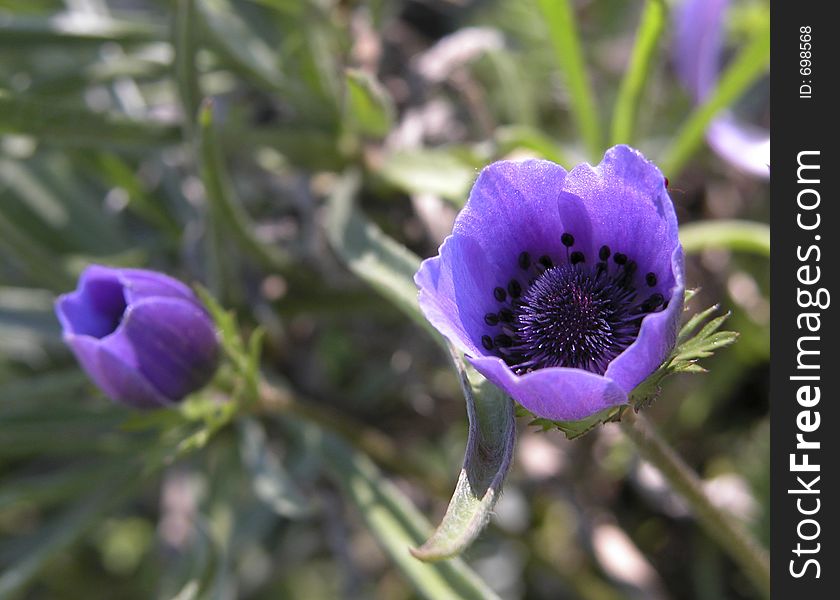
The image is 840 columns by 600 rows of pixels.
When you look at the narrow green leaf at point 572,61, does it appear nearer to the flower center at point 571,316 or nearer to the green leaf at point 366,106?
the green leaf at point 366,106

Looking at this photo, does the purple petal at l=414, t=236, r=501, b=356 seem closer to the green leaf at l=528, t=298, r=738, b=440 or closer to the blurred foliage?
the green leaf at l=528, t=298, r=738, b=440

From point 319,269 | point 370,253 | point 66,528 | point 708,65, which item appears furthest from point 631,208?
point 66,528

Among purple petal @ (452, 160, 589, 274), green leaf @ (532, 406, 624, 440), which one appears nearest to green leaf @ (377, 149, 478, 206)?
purple petal @ (452, 160, 589, 274)

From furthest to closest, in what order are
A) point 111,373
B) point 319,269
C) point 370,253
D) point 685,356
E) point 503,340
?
point 319,269 → point 370,253 → point 111,373 → point 503,340 → point 685,356

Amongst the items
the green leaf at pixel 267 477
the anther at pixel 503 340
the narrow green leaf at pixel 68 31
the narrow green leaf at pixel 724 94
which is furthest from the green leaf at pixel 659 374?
the narrow green leaf at pixel 68 31

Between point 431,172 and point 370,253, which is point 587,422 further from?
point 431,172
